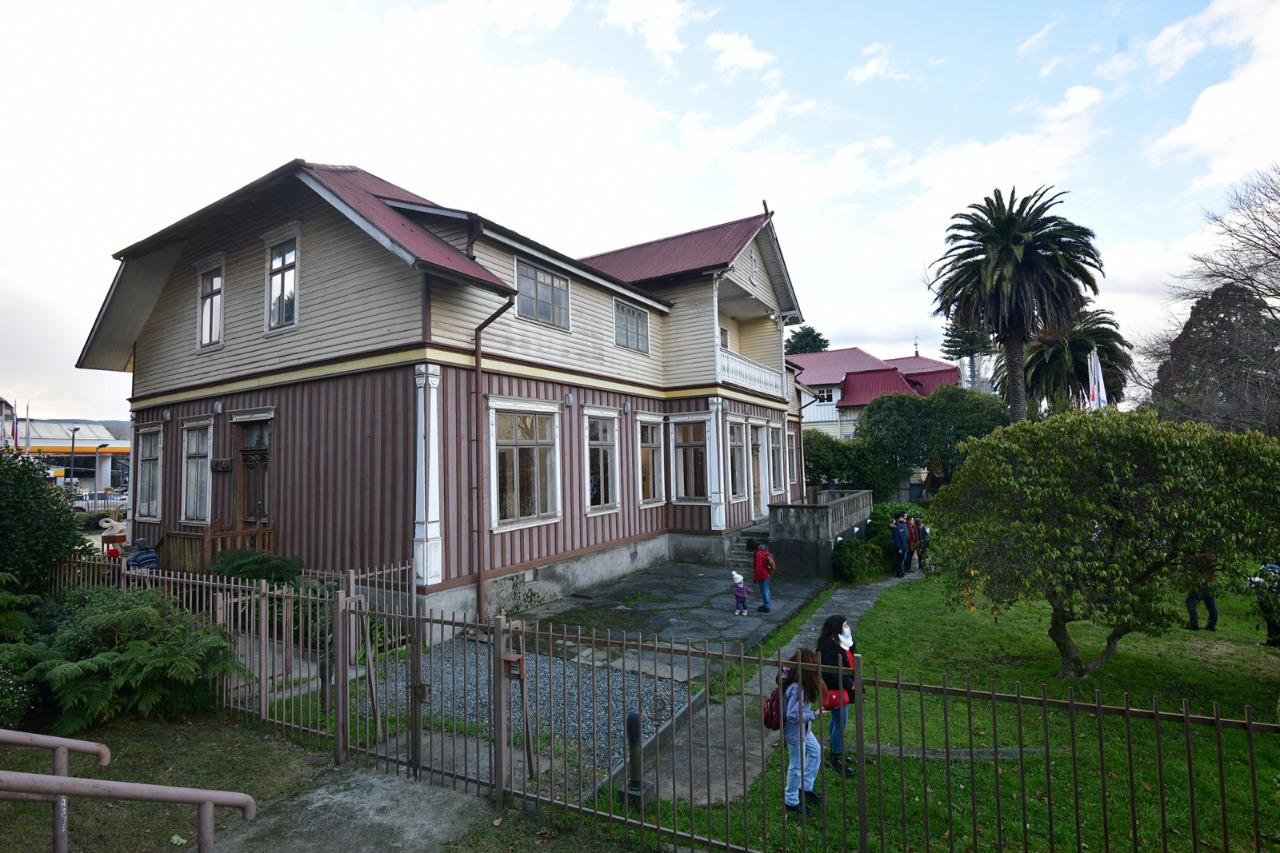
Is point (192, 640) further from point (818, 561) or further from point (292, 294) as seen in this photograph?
point (818, 561)

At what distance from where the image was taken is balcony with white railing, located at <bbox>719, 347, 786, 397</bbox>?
1798 centimetres

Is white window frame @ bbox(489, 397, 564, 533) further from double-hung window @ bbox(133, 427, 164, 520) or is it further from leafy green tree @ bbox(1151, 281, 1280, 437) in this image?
leafy green tree @ bbox(1151, 281, 1280, 437)

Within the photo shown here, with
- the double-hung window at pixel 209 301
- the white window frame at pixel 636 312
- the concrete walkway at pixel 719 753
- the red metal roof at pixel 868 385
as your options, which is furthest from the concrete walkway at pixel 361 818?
the red metal roof at pixel 868 385

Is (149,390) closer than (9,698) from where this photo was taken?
No

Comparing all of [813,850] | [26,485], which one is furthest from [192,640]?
[813,850]

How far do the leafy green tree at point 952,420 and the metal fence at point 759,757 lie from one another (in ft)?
80.0

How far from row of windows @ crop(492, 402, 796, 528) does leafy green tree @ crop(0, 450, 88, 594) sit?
23.4 ft

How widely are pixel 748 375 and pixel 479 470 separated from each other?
1085 centimetres

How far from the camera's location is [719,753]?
20.7ft

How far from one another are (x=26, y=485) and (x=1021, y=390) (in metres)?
29.3

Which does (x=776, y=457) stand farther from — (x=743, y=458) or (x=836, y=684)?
(x=836, y=684)

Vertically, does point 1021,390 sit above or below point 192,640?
above

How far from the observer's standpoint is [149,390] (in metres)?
16.1

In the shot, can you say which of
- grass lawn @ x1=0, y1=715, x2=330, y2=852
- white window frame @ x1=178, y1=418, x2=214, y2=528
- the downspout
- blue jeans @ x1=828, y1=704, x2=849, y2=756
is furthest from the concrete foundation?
white window frame @ x1=178, y1=418, x2=214, y2=528
